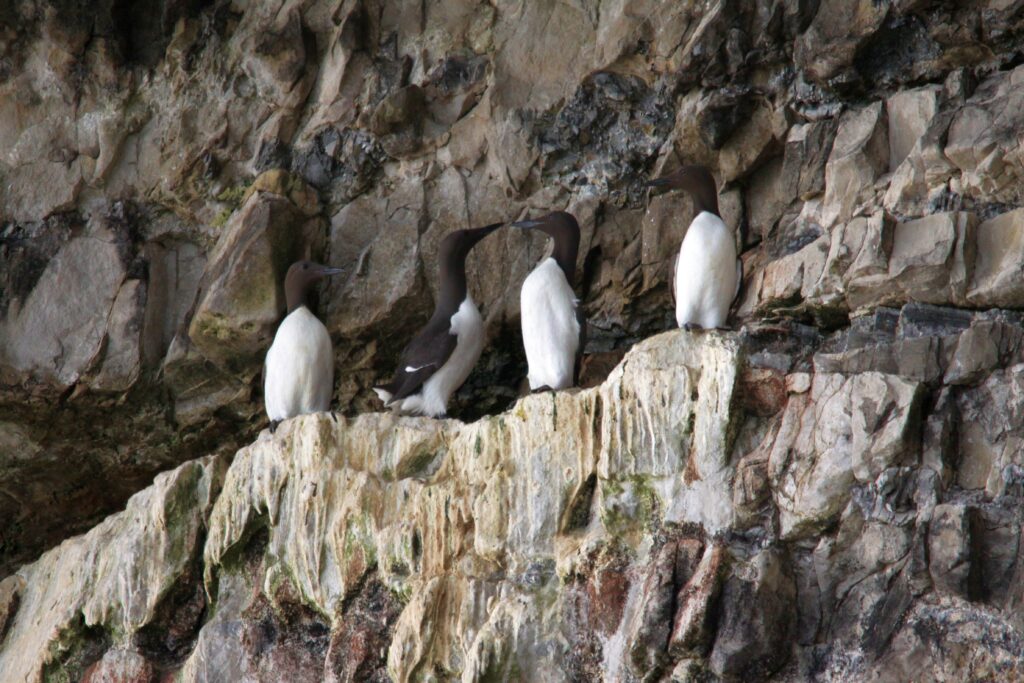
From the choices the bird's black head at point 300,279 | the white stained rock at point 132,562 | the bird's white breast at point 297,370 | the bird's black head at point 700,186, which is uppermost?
the bird's black head at point 700,186

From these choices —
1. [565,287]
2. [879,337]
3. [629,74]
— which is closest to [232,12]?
[629,74]

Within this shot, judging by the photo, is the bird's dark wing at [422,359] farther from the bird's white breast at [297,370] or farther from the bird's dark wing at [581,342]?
the bird's dark wing at [581,342]

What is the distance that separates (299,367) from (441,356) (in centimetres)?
85

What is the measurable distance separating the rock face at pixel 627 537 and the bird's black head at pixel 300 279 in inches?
47.6

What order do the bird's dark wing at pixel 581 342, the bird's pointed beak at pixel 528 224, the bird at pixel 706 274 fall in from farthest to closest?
the bird's pointed beak at pixel 528 224 < the bird's dark wing at pixel 581 342 < the bird at pixel 706 274

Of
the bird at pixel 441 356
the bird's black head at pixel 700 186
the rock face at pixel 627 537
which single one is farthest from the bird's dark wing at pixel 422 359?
the bird's black head at pixel 700 186

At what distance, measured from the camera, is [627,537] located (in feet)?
19.9

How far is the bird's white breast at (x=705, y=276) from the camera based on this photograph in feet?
23.1

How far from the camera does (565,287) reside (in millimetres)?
7645

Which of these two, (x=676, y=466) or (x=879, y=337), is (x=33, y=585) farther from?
(x=879, y=337)

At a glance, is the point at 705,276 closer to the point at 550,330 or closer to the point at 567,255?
the point at 550,330

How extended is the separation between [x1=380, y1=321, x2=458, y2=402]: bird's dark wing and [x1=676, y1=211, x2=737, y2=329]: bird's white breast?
1.46 metres

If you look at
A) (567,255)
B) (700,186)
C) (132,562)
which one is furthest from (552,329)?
(132,562)

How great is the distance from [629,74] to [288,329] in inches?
99.9
